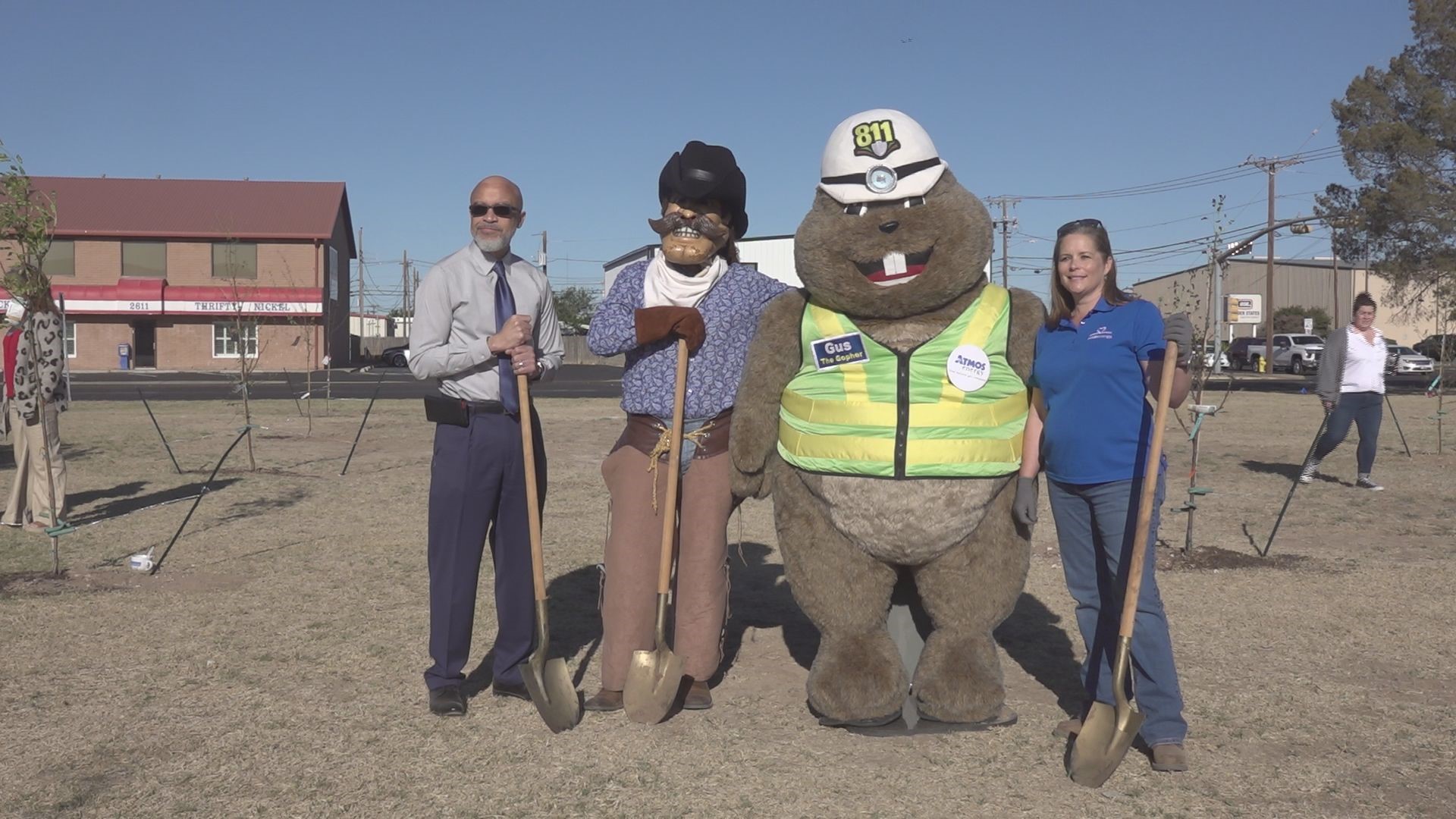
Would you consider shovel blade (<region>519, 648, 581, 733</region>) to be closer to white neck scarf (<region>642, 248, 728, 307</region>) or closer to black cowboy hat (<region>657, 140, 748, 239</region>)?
white neck scarf (<region>642, 248, 728, 307</region>)

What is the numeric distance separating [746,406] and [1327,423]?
7.89 m

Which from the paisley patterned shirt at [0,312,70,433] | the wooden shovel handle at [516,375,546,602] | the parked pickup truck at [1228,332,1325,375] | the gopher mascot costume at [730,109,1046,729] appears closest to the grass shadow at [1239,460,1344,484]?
the gopher mascot costume at [730,109,1046,729]

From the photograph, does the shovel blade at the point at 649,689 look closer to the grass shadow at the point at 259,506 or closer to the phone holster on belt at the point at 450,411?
the phone holster on belt at the point at 450,411

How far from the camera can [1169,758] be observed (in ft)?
12.6

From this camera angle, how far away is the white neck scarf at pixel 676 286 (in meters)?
4.50

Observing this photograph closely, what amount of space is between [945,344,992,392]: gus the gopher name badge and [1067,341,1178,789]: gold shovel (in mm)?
589

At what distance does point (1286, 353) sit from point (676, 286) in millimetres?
42379

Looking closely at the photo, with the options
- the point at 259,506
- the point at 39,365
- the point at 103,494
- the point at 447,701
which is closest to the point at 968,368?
the point at 447,701

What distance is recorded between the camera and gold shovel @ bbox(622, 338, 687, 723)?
428 cm

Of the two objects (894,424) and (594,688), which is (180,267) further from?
(894,424)

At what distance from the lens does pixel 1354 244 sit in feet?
95.6

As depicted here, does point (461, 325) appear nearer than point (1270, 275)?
Yes

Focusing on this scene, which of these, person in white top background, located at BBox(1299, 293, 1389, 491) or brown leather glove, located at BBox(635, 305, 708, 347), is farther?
person in white top background, located at BBox(1299, 293, 1389, 491)

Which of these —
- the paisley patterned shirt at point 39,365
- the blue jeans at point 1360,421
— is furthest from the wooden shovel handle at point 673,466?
the blue jeans at point 1360,421
